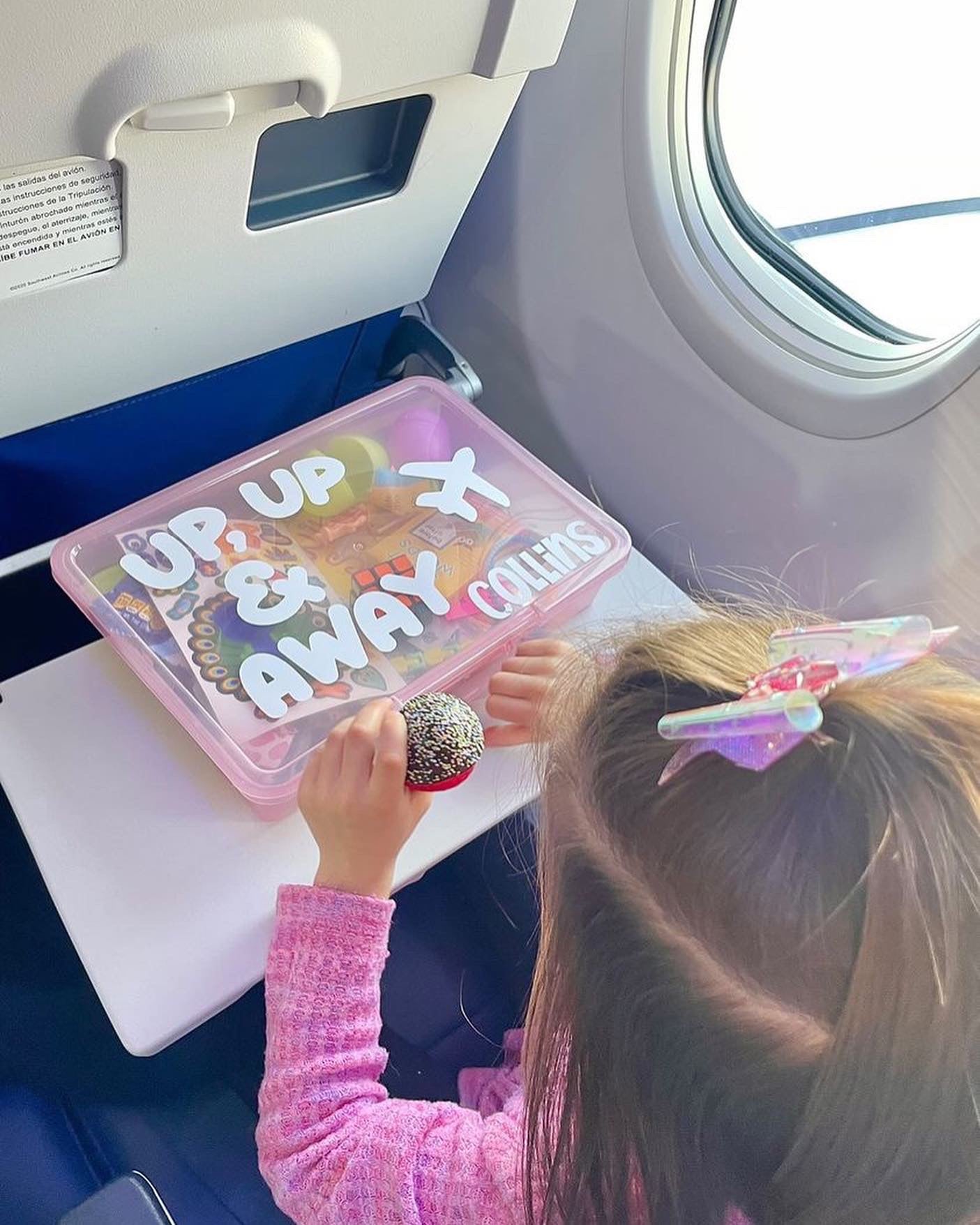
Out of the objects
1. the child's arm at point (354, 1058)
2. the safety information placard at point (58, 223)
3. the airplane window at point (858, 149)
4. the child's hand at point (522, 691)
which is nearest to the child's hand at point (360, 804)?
the child's arm at point (354, 1058)

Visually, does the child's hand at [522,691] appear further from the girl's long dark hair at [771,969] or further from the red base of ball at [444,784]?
the girl's long dark hair at [771,969]

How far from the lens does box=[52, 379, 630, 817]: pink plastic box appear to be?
710 millimetres

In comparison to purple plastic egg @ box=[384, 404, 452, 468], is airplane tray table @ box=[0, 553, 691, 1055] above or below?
below

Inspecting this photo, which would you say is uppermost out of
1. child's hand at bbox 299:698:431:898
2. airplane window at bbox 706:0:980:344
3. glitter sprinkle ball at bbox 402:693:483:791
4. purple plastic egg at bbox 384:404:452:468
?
airplane window at bbox 706:0:980:344

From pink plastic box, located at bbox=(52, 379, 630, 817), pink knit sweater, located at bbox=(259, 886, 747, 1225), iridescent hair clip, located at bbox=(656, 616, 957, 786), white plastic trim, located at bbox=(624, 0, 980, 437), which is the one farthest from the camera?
white plastic trim, located at bbox=(624, 0, 980, 437)

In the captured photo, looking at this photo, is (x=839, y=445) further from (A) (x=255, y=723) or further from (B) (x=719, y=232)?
(A) (x=255, y=723)

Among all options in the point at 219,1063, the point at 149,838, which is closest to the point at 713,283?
the point at 149,838

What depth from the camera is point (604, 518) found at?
34.4 inches

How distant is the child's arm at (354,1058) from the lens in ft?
1.91

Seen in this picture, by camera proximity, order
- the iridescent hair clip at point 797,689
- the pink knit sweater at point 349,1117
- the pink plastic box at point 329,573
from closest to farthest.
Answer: the iridescent hair clip at point 797,689, the pink knit sweater at point 349,1117, the pink plastic box at point 329,573

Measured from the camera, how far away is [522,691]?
74 centimetres

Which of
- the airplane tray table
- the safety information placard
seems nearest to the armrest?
the airplane tray table

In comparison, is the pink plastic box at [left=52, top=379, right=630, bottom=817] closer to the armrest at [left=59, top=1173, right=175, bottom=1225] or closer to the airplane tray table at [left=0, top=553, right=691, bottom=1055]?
the airplane tray table at [left=0, top=553, right=691, bottom=1055]

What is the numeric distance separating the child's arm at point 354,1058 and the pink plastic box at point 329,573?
6 cm
